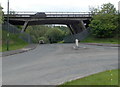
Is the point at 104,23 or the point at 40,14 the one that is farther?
the point at 40,14

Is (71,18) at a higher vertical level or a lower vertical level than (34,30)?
higher

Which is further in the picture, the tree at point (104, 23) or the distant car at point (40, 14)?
the distant car at point (40, 14)

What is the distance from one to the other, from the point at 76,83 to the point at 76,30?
Result: 52321mm

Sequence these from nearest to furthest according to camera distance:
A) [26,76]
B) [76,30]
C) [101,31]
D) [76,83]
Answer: [76,83] → [26,76] → [101,31] → [76,30]

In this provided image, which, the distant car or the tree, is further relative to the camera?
the distant car

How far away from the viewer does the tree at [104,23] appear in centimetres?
4491

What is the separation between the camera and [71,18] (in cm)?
4831

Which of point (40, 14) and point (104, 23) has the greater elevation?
point (40, 14)

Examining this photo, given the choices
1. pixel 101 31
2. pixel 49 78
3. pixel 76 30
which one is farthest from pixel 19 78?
pixel 76 30

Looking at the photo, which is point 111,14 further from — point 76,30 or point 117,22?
point 76,30

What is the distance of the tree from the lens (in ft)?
147

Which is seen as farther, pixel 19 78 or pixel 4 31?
pixel 4 31

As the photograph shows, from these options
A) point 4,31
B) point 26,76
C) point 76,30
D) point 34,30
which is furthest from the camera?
point 34,30

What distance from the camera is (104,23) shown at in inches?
1794
